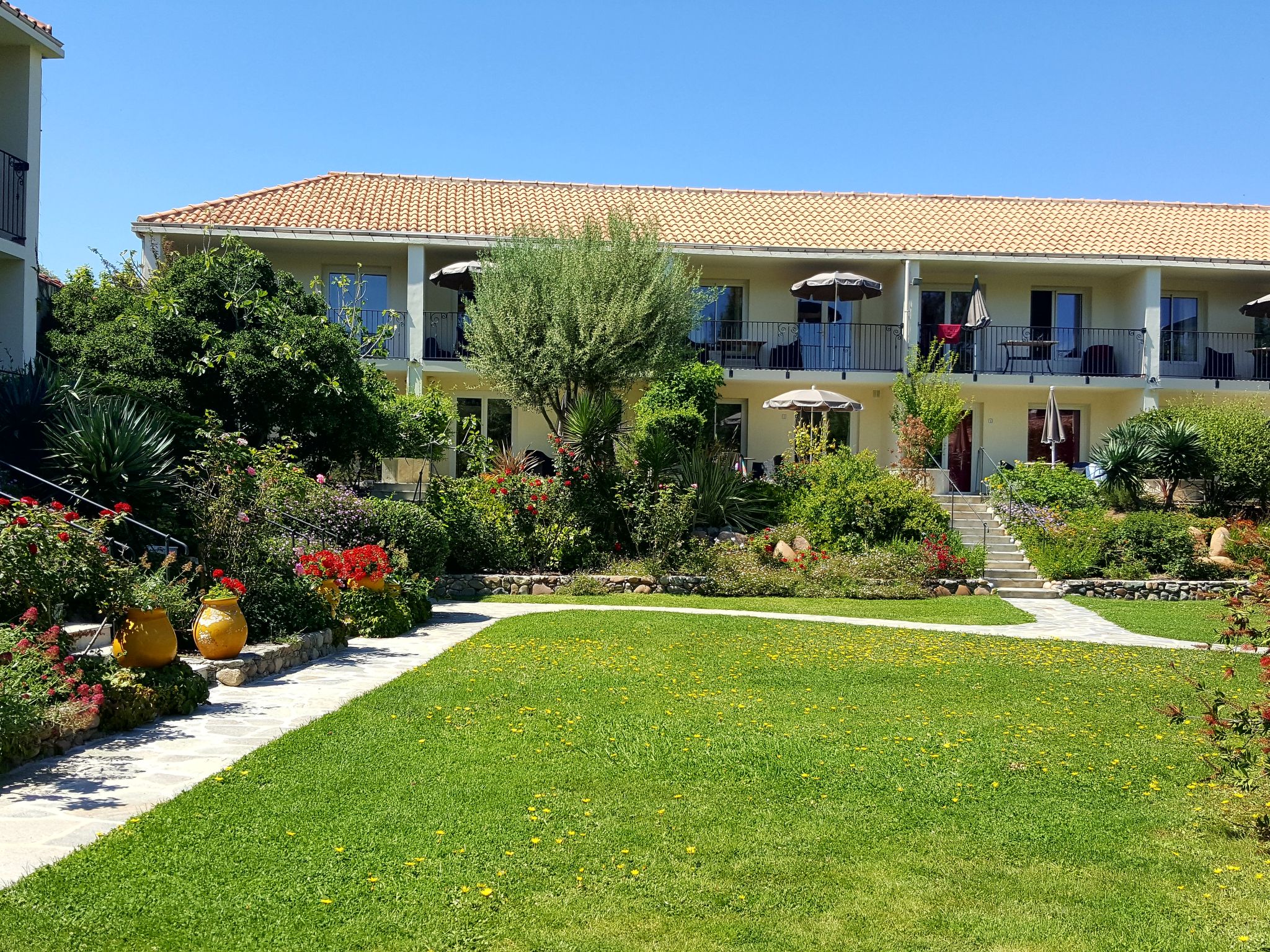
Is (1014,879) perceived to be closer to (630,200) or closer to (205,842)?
(205,842)

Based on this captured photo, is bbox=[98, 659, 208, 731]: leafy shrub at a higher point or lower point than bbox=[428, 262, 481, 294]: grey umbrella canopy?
lower

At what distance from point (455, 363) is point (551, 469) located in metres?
4.14

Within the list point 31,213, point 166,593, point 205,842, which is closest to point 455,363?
point 31,213

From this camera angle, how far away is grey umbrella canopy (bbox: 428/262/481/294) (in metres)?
20.8

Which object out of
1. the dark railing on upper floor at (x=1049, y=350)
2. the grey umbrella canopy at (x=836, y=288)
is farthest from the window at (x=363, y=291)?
the dark railing on upper floor at (x=1049, y=350)

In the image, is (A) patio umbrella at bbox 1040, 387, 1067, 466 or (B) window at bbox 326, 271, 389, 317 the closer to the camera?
(A) patio umbrella at bbox 1040, 387, 1067, 466

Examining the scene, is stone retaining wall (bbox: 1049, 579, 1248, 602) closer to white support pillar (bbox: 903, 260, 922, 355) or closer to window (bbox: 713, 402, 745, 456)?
white support pillar (bbox: 903, 260, 922, 355)

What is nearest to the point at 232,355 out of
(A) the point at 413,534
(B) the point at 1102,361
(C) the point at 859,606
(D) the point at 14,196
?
(D) the point at 14,196

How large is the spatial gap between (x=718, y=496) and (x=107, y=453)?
1071cm

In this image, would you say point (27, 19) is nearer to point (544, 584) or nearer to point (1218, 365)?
point (544, 584)

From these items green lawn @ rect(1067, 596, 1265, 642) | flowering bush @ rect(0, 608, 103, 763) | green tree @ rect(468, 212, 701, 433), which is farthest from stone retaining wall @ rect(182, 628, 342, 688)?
green lawn @ rect(1067, 596, 1265, 642)

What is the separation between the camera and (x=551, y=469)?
19.8 metres

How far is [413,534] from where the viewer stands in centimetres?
1386

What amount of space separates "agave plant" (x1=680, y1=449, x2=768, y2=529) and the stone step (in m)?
4.26
